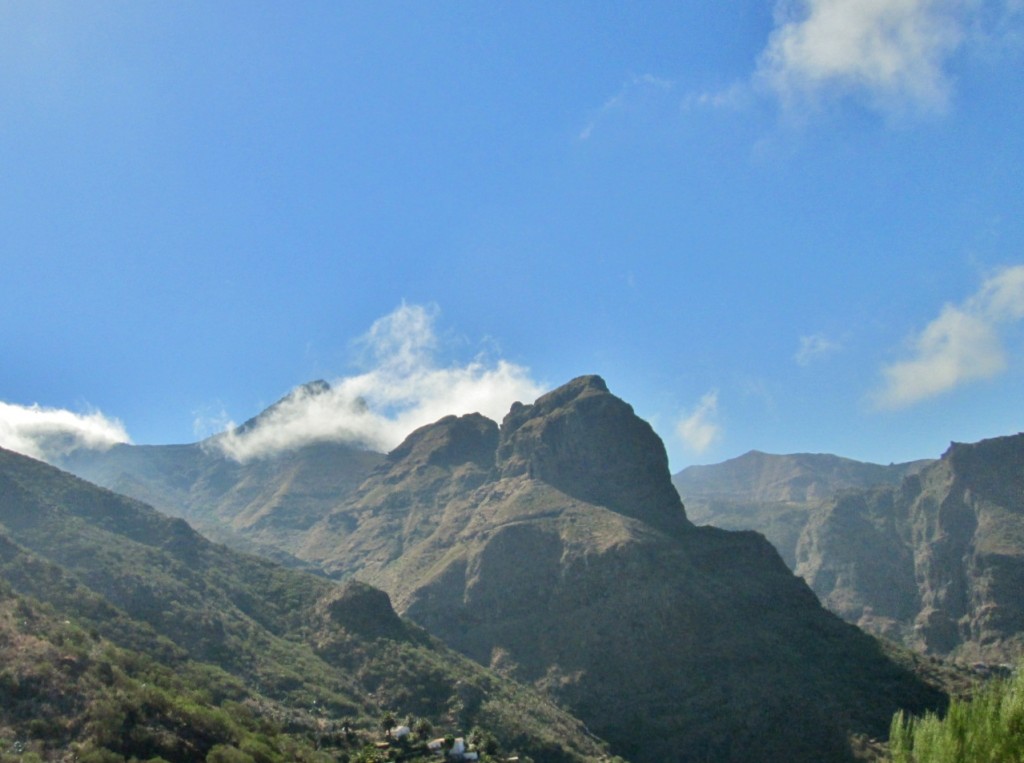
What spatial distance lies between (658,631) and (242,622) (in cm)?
7316

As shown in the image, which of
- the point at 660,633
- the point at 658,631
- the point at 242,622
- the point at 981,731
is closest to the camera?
the point at 981,731

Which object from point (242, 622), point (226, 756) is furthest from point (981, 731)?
point (242, 622)

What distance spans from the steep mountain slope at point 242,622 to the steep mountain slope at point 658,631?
15.6 m

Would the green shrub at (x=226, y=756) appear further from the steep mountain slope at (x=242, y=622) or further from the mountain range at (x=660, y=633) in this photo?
the mountain range at (x=660, y=633)

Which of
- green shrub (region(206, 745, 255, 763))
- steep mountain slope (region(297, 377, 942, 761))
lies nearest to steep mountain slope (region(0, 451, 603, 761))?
steep mountain slope (region(297, 377, 942, 761))

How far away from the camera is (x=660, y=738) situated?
398ft

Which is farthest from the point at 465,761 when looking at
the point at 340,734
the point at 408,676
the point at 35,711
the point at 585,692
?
the point at 585,692

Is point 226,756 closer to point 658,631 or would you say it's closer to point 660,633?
point 660,633

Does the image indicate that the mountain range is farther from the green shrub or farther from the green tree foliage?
the green shrub

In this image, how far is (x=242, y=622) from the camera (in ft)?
385

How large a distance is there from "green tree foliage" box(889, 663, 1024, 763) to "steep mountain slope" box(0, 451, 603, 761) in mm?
64373

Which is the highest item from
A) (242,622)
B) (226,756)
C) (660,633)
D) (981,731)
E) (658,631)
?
(658,631)

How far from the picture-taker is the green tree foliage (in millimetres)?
36719

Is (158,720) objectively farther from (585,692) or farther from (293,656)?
(585,692)
